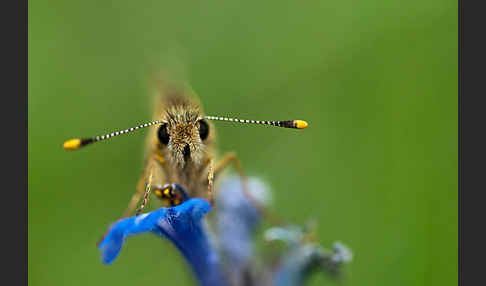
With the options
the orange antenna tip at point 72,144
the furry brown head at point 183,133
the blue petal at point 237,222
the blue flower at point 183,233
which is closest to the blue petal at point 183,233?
the blue flower at point 183,233

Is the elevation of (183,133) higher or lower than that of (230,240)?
higher

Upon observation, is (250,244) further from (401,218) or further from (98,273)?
(98,273)

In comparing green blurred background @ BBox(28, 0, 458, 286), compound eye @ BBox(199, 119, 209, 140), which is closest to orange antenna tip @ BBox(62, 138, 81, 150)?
compound eye @ BBox(199, 119, 209, 140)

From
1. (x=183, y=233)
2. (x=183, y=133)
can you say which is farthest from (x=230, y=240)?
(x=183, y=133)

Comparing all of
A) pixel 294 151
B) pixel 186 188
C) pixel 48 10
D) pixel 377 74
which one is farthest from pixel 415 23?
pixel 48 10

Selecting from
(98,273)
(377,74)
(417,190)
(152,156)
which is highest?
(377,74)

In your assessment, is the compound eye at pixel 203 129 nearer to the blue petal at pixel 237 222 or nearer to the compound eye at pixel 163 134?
the compound eye at pixel 163 134

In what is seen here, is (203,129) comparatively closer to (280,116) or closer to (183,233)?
(183,233)
